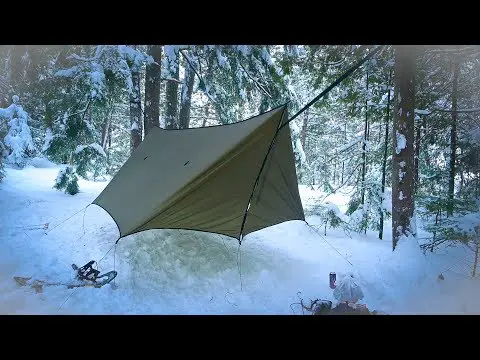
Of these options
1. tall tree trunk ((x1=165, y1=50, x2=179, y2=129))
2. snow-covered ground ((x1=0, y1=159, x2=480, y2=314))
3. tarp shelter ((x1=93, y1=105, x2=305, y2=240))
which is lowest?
snow-covered ground ((x1=0, y1=159, x2=480, y2=314))

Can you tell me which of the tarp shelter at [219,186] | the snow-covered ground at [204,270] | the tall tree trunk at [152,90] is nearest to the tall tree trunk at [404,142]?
the snow-covered ground at [204,270]

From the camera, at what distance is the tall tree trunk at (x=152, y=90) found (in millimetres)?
5996

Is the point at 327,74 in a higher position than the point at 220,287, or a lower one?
higher

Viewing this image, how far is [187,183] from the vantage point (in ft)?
11.0

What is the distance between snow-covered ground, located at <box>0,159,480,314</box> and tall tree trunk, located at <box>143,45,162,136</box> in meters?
2.29

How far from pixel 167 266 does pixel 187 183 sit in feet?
3.73

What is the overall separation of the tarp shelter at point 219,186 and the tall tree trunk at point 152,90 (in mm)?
2128

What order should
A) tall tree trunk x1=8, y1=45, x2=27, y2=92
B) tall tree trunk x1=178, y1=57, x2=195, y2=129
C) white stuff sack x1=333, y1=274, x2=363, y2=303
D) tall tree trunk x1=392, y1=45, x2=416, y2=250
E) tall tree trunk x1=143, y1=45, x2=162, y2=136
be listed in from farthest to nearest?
tall tree trunk x1=178, y1=57, x2=195, y2=129 < tall tree trunk x1=143, y1=45, x2=162, y2=136 < tall tree trunk x1=8, y1=45, x2=27, y2=92 < tall tree trunk x1=392, y1=45, x2=416, y2=250 < white stuff sack x1=333, y1=274, x2=363, y2=303

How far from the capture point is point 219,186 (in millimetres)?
3441

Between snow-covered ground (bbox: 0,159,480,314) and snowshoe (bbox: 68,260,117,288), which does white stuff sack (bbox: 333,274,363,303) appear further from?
snowshoe (bbox: 68,260,117,288)

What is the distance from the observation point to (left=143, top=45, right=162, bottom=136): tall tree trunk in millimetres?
5996

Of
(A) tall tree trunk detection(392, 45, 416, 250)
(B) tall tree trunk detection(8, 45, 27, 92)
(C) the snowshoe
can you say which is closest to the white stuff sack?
(A) tall tree trunk detection(392, 45, 416, 250)
